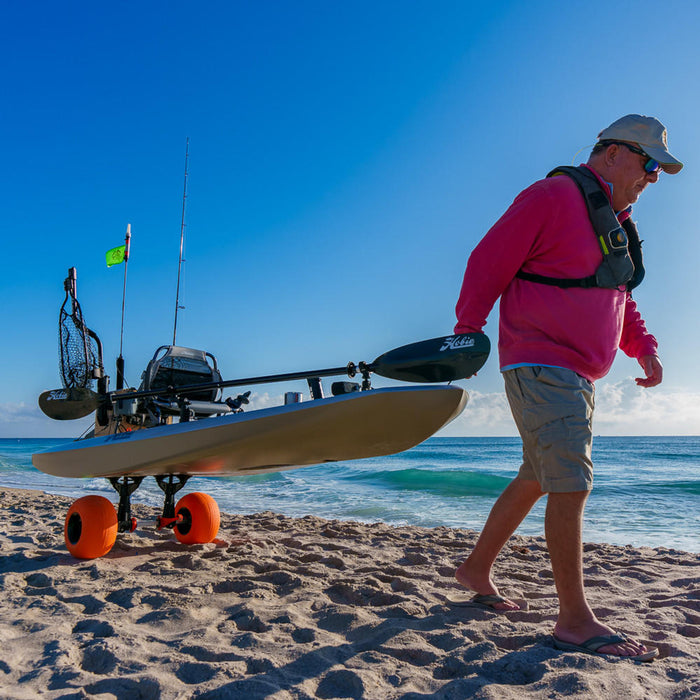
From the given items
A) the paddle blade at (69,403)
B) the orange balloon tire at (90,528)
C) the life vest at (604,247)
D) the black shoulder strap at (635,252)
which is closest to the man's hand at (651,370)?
the black shoulder strap at (635,252)

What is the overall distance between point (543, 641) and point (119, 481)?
3.35m

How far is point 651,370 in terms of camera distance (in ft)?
8.14

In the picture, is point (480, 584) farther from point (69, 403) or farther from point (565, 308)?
point (69, 403)

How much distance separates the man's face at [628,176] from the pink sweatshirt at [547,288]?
22 centimetres

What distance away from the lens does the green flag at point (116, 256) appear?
194 inches

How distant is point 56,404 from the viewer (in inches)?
151

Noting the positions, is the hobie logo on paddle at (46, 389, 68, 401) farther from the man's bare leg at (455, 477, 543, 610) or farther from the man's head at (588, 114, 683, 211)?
the man's head at (588, 114, 683, 211)

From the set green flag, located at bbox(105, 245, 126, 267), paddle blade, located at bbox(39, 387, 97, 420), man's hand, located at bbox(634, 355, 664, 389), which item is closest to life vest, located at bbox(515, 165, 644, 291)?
man's hand, located at bbox(634, 355, 664, 389)

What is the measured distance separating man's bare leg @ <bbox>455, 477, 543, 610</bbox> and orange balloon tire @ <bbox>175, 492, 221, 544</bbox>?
Answer: 7.20ft

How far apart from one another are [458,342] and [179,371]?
9.79ft

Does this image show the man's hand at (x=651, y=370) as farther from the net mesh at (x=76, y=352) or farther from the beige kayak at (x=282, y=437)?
the net mesh at (x=76, y=352)

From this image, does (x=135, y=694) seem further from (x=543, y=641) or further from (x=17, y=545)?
(x=17, y=545)

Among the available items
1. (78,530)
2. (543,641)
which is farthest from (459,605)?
(78,530)

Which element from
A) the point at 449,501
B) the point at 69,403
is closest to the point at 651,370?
the point at 69,403
